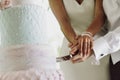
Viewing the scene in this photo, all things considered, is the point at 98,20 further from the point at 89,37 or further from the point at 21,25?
the point at 21,25

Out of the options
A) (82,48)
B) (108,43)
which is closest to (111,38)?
(108,43)

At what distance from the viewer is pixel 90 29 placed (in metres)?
0.94

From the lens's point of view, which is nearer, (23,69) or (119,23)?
(23,69)

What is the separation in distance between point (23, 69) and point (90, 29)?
0.34 meters

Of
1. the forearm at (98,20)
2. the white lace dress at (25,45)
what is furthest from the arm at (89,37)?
the white lace dress at (25,45)

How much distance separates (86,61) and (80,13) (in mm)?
203

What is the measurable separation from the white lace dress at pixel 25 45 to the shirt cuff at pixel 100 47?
0.17 metres

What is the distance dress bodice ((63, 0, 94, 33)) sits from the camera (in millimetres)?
1039

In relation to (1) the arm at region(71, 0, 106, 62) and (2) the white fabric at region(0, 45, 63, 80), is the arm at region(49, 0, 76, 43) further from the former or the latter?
(2) the white fabric at region(0, 45, 63, 80)

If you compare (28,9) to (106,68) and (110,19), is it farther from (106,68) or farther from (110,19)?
(106,68)

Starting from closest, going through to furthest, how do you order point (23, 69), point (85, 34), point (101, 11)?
point (23, 69)
point (85, 34)
point (101, 11)

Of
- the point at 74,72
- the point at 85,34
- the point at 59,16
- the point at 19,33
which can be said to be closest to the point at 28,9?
the point at 19,33

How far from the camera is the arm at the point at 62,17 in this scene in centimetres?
101

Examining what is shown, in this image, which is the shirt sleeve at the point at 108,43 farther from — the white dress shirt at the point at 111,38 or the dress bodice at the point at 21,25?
the dress bodice at the point at 21,25
